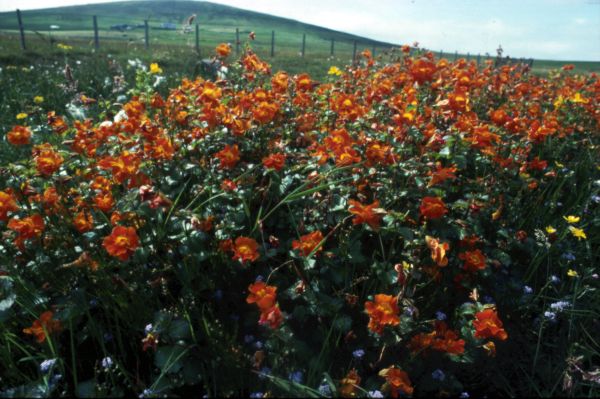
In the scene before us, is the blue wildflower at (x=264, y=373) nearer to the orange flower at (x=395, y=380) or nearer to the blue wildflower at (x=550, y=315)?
the orange flower at (x=395, y=380)

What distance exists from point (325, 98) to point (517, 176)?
1466mm

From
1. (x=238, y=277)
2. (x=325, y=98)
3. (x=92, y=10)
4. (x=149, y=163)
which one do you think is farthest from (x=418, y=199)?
(x=92, y=10)

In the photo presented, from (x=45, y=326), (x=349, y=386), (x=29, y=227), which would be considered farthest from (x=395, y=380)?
(x=29, y=227)

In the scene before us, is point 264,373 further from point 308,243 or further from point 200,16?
point 200,16

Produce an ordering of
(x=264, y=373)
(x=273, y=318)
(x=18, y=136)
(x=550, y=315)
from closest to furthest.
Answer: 1. (x=273, y=318)
2. (x=264, y=373)
3. (x=550, y=315)
4. (x=18, y=136)

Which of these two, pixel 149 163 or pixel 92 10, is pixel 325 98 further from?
pixel 92 10

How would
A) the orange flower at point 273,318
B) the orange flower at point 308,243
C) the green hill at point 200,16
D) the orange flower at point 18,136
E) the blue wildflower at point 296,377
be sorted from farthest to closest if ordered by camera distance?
the green hill at point 200,16
the orange flower at point 18,136
the orange flower at point 308,243
the blue wildflower at point 296,377
the orange flower at point 273,318

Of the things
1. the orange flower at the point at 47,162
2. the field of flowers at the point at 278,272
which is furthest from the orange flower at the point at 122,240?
the orange flower at the point at 47,162

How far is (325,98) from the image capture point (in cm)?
351

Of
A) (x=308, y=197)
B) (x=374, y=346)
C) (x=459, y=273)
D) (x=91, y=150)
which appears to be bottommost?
(x=374, y=346)

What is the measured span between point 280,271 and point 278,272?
0.05 meters

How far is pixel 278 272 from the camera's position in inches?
81.3

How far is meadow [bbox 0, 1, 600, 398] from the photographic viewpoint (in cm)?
163

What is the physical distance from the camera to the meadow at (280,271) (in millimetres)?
1629
